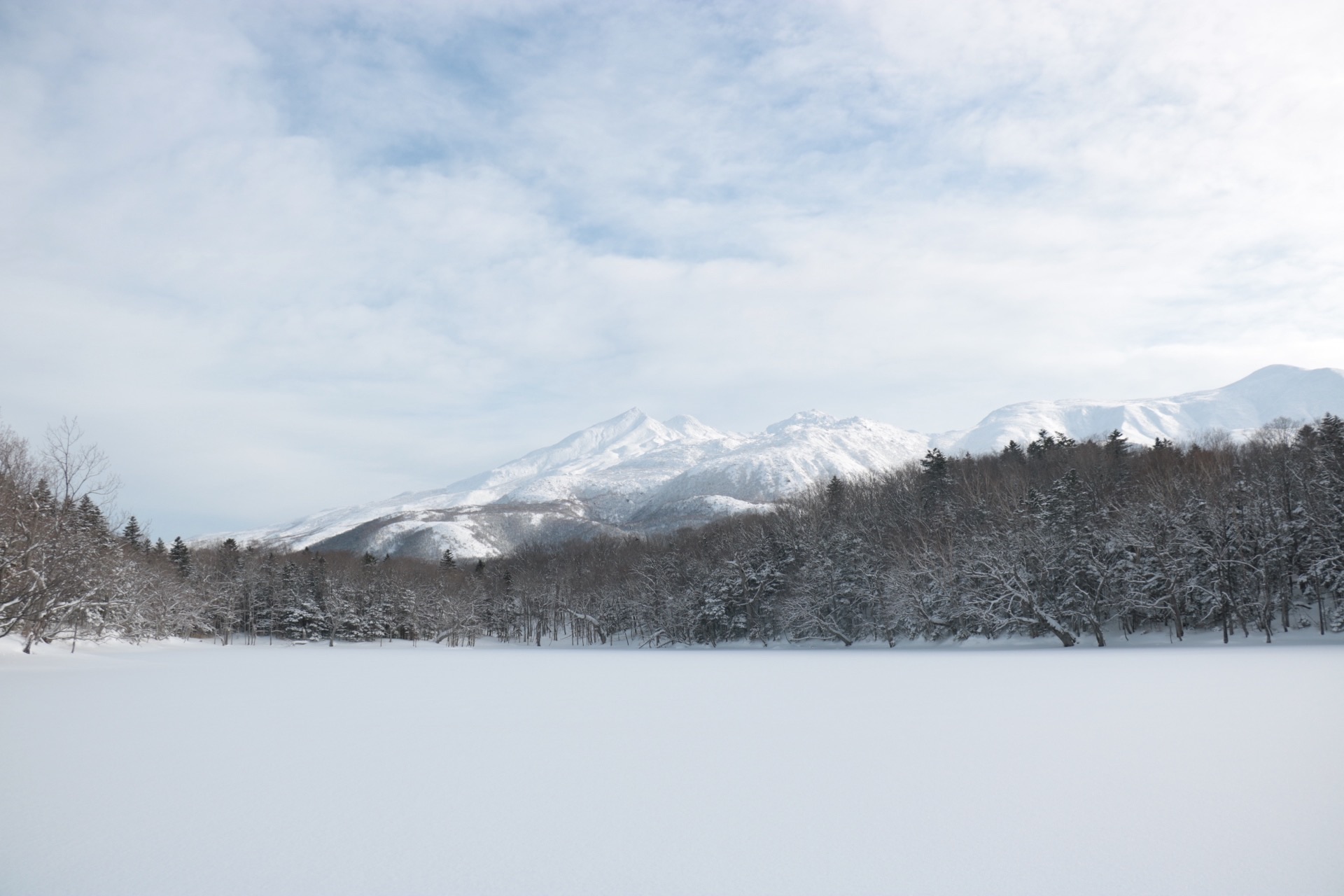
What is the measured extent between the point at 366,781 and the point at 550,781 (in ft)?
8.33

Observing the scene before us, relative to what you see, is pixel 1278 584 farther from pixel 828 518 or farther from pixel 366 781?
pixel 366 781

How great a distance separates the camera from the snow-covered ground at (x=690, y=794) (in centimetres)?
641

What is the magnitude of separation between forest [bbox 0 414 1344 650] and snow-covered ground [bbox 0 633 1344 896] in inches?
1057

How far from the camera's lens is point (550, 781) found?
9.86 metres

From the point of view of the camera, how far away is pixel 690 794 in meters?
9.03

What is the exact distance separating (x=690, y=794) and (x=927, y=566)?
48432 millimetres

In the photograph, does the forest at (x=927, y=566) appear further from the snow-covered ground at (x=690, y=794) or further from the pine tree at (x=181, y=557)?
the snow-covered ground at (x=690, y=794)

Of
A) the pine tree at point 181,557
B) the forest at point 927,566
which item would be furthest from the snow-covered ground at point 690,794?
the pine tree at point 181,557

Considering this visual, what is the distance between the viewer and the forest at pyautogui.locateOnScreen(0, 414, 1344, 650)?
137 ft

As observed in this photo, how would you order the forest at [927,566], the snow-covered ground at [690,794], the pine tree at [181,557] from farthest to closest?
the pine tree at [181,557] → the forest at [927,566] → the snow-covered ground at [690,794]

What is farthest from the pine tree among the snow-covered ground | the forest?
the snow-covered ground

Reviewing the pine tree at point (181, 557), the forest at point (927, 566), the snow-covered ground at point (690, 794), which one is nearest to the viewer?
the snow-covered ground at point (690, 794)

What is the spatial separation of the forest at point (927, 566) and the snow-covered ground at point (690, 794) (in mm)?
26840

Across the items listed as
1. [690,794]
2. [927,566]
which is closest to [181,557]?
[927,566]
